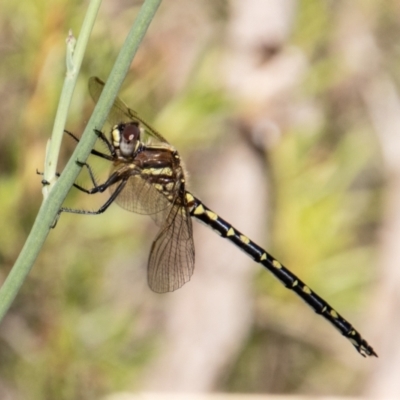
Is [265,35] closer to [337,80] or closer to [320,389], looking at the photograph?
[337,80]

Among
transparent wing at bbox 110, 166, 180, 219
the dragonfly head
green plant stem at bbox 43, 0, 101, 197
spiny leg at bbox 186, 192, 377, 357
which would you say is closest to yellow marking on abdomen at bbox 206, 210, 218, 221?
spiny leg at bbox 186, 192, 377, 357

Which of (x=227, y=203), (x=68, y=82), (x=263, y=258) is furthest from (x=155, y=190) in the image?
(x=227, y=203)

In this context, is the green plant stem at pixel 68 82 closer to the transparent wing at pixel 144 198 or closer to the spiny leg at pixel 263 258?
the transparent wing at pixel 144 198

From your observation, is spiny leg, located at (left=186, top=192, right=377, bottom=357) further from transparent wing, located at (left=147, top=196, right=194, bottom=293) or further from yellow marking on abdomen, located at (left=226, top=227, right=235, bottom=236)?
transparent wing, located at (left=147, top=196, right=194, bottom=293)

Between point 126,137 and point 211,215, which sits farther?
point 211,215

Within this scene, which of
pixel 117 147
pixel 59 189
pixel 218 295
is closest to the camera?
pixel 59 189

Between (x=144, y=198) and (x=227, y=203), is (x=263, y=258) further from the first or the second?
(x=227, y=203)

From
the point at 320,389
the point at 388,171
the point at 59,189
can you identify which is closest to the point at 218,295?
the point at 320,389
